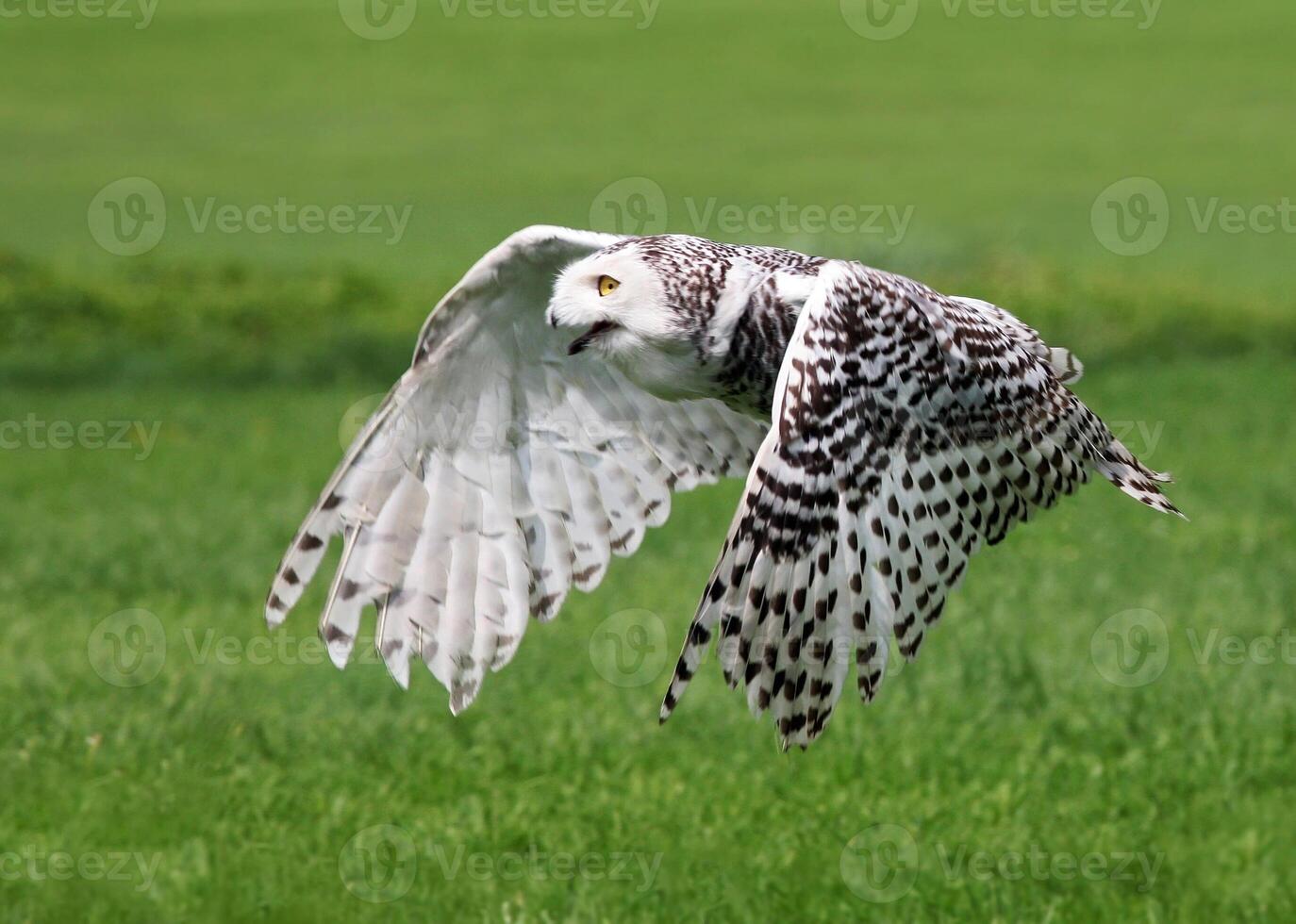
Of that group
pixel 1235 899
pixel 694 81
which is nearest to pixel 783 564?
pixel 1235 899

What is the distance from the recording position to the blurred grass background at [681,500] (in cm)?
588

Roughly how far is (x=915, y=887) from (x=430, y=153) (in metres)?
22.6
